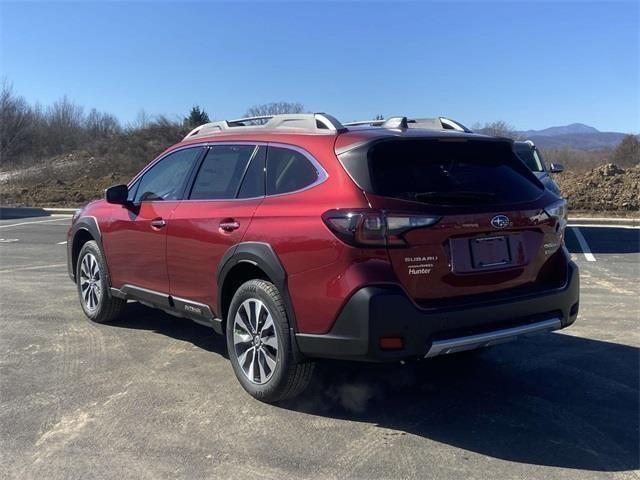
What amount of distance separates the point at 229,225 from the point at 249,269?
1.12ft

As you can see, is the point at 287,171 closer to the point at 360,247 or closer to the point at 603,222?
the point at 360,247

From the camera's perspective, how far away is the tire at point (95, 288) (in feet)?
19.6

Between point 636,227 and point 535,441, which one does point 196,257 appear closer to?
point 535,441

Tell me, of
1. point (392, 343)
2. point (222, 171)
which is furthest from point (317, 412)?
point (222, 171)

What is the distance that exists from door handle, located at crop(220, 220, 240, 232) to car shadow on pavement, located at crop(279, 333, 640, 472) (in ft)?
4.07

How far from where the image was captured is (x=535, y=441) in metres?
3.53

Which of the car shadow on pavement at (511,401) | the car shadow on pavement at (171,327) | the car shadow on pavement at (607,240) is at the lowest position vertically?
the car shadow on pavement at (607,240)

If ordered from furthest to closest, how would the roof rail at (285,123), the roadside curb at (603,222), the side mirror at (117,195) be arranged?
the roadside curb at (603,222), the side mirror at (117,195), the roof rail at (285,123)

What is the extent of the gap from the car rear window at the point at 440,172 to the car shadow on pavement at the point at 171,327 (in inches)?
91.3

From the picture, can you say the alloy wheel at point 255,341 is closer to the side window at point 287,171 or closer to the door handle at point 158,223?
the side window at point 287,171

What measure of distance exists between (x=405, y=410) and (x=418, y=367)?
2.77ft

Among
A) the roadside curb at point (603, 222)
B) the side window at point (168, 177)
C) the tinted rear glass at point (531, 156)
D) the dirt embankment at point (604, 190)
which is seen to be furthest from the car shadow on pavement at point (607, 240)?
the side window at point (168, 177)

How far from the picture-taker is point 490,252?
12.3 ft

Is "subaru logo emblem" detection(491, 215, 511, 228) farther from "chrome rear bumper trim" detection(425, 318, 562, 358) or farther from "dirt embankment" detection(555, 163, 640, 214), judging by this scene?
"dirt embankment" detection(555, 163, 640, 214)
